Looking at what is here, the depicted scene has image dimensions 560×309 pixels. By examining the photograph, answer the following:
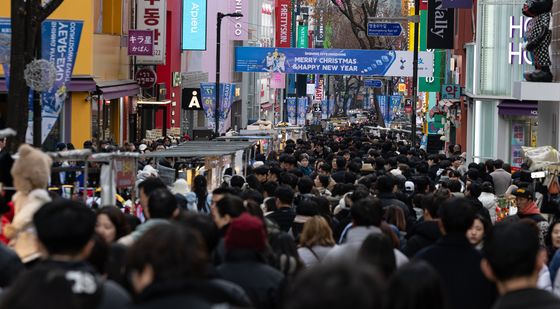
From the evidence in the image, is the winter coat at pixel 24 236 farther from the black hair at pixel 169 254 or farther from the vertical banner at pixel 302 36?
the vertical banner at pixel 302 36

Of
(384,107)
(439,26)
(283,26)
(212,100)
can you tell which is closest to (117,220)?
(439,26)

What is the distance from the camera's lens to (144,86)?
43438 millimetres

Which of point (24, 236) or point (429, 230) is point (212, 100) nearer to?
point (429, 230)

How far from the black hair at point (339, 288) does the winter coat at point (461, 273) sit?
336cm

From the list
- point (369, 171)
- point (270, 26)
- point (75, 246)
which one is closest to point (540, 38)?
point (369, 171)

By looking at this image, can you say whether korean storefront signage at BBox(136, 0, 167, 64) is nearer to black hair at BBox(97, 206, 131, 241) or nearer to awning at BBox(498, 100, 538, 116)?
awning at BBox(498, 100, 538, 116)

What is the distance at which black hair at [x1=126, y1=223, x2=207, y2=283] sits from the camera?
5.55 metres

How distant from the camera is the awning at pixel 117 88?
36.0 m

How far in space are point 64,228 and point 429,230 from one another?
5201 mm

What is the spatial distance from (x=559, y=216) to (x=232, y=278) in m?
8.61

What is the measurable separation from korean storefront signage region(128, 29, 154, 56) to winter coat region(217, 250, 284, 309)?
32.8m

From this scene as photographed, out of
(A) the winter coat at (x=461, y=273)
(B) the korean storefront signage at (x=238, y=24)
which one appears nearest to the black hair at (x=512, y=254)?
(A) the winter coat at (x=461, y=273)

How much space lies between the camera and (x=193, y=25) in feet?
179

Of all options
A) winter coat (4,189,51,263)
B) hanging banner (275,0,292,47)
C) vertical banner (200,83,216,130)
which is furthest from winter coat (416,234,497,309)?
hanging banner (275,0,292,47)
